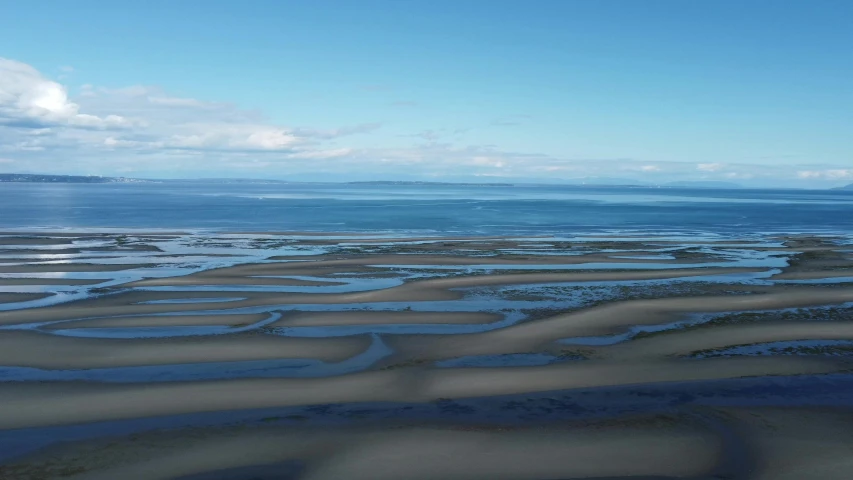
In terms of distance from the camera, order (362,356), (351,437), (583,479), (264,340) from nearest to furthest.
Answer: (583,479) → (351,437) → (362,356) → (264,340)

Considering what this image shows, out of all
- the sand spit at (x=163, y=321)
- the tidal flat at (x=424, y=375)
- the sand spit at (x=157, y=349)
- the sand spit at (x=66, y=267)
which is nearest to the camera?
the tidal flat at (x=424, y=375)

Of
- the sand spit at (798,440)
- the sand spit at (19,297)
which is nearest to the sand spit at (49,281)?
the sand spit at (19,297)

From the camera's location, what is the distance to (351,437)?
10.3 metres

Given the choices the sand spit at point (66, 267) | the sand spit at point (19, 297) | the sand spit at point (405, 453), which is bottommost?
the sand spit at point (405, 453)

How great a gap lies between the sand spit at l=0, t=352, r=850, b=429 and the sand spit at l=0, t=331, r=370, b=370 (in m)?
1.56

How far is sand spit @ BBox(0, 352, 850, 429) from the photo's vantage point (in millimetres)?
11338

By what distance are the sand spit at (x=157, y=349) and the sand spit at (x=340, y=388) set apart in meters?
1.56

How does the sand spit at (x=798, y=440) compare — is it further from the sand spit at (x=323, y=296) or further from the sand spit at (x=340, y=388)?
the sand spit at (x=323, y=296)

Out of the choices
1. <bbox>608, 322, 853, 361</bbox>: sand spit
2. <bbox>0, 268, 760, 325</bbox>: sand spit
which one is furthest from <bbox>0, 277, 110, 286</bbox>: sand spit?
<bbox>608, 322, 853, 361</bbox>: sand spit

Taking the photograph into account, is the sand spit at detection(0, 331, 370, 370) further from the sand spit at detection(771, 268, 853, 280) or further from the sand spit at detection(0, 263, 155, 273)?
the sand spit at detection(771, 268, 853, 280)

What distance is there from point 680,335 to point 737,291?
25.9 feet

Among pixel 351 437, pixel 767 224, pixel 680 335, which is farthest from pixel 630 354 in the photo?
pixel 767 224

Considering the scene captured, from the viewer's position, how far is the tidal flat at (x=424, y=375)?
9.57 metres

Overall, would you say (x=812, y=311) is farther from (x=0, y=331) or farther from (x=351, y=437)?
(x=0, y=331)
